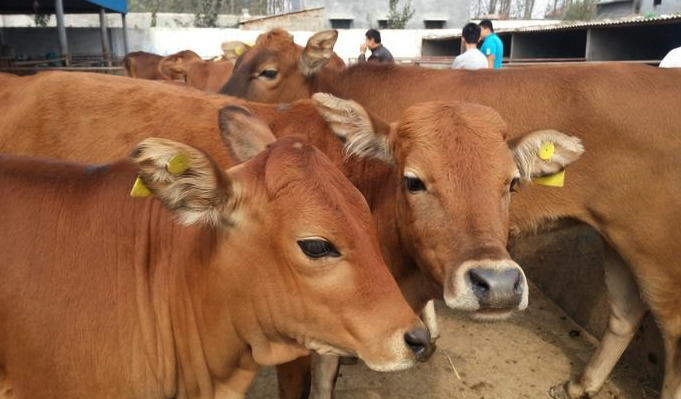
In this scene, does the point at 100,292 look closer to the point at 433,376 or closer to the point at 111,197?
the point at 111,197

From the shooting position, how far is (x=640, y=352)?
180 inches

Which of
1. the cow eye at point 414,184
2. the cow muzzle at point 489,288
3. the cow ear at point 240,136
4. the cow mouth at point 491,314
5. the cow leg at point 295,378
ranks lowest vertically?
the cow leg at point 295,378

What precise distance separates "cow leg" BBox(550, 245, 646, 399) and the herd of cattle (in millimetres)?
13

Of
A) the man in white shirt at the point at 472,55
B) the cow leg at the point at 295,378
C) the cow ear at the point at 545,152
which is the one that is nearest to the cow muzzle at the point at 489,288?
the cow ear at the point at 545,152

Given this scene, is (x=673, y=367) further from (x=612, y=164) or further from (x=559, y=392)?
(x=612, y=164)

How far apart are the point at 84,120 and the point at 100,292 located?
2.16 m

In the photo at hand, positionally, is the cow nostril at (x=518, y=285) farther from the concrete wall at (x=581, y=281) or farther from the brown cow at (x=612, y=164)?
the concrete wall at (x=581, y=281)

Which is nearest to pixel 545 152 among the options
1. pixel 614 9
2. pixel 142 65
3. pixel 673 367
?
pixel 673 367

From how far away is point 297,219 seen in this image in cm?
200

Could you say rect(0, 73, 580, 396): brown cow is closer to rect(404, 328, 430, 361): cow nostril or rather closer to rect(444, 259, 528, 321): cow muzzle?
rect(444, 259, 528, 321): cow muzzle

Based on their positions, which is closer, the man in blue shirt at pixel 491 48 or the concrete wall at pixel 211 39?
the man in blue shirt at pixel 491 48

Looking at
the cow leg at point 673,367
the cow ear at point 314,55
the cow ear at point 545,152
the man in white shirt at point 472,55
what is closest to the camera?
the cow ear at point 545,152

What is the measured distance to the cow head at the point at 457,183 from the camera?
251 centimetres

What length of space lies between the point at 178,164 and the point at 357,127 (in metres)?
1.56
